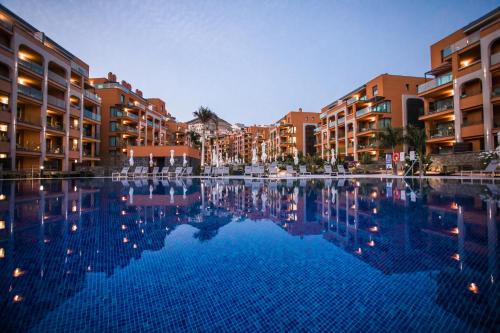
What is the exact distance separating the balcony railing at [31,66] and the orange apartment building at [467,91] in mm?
38893

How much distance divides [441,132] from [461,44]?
8350 mm

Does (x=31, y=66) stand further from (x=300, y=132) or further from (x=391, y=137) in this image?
(x=300, y=132)

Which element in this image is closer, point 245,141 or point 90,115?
point 90,115

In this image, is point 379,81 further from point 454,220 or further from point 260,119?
point 260,119

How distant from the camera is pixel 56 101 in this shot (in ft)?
90.5

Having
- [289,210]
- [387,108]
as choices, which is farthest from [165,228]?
[387,108]

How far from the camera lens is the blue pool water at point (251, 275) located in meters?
1.86

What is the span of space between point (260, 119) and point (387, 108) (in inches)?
5892

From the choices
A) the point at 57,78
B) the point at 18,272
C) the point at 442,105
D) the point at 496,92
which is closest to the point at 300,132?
the point at 442,105

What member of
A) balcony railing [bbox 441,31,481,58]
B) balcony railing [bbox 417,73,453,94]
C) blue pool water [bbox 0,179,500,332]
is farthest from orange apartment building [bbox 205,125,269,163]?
blue pool water [bbox 0,179,500,332]

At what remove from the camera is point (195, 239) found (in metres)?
4.00

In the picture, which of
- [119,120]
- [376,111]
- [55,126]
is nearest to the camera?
[55,126]

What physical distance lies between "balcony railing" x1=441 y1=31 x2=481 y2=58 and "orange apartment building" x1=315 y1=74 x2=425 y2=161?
8787 millimetres

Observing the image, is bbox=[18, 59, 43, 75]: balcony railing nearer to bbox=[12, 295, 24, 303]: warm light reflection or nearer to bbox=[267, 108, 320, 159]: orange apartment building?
bbox=[12, 295, 24, 303]: warm light reflection
